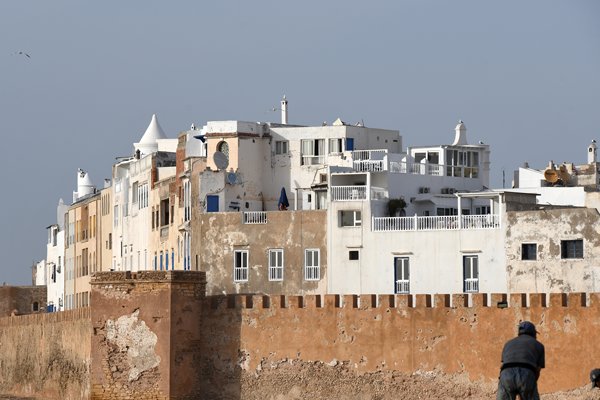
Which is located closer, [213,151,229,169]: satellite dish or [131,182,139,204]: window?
[213,151,229,169]: satellite dish

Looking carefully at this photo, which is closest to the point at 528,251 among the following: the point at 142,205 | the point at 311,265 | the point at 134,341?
the point at 311,265

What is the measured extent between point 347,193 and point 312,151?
8.11 metres

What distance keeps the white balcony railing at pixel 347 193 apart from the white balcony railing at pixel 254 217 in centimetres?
252

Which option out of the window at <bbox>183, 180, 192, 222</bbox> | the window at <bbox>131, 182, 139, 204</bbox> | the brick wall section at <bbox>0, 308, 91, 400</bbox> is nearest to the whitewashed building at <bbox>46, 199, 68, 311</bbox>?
the window at <bbox>131, 182, 139, 204</bbox>

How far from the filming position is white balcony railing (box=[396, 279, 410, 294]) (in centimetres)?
5638

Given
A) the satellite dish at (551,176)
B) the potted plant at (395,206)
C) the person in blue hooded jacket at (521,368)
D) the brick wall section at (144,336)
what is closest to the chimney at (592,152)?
the satellite dish at (551,176)

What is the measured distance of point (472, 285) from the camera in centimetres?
5512

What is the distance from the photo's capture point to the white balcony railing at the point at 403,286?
5638 centimetres

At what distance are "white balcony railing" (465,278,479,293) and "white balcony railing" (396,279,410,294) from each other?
2.14m

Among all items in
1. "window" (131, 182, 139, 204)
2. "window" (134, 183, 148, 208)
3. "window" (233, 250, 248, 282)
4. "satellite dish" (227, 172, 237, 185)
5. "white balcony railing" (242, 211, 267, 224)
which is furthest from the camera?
"window" (131, 182, 139, 204)

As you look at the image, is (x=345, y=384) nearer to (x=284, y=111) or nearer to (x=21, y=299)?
(x=284, y=111)

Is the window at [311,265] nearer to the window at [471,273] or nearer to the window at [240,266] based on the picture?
the window at [240,266]

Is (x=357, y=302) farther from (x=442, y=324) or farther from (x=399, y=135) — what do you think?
(x=399, y=135)

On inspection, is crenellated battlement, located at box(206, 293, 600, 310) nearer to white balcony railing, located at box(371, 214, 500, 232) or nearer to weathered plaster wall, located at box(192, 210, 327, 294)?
weathered plaster wall, located at box(192, 210, 327, 294)
